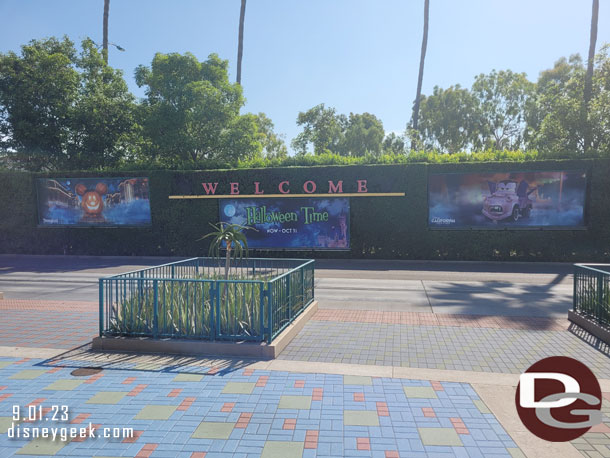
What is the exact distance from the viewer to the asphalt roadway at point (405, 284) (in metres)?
12.1

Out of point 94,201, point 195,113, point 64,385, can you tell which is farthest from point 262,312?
point 195,113

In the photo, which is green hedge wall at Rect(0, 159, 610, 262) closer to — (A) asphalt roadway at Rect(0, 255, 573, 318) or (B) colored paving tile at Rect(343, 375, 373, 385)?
(A) asphalt roadway at Rect(0, 255, 573, 318)

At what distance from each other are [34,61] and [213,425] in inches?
1164

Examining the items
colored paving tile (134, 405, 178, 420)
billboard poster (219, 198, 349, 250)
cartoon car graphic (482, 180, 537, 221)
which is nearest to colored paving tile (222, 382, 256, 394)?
colored paving tile (134, 405, 178, 420)

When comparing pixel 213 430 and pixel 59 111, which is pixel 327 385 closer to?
pixel 213 430

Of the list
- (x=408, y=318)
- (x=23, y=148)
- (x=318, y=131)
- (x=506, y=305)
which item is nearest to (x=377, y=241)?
(x=506, y=305)

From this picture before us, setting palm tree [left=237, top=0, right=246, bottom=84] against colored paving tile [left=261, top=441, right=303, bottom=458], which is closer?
colored paving tile [left=261, top=441, right=303, bottom=458]

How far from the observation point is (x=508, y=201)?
842 inches

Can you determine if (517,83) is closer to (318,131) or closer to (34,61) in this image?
(318,131)

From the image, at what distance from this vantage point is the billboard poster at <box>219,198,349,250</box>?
23047 millimetres

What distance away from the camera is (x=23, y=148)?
28328 millimetres

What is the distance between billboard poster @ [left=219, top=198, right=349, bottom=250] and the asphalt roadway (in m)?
1.31

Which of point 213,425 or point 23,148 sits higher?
point 23,148

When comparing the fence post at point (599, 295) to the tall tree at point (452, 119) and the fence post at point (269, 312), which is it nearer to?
the fence post at point (269, 312)
